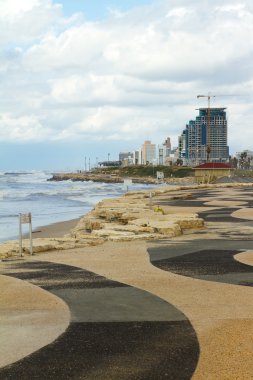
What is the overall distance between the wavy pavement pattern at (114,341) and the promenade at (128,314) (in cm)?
1

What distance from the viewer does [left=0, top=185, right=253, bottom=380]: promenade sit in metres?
6.38

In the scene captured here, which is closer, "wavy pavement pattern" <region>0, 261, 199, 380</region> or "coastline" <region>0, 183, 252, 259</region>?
"wavy pavement pattern" <region>0, 261, 199, 380</region>

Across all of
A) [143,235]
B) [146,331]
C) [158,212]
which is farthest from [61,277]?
[158,212]

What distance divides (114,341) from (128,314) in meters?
1.43

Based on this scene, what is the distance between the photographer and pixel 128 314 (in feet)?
28.6

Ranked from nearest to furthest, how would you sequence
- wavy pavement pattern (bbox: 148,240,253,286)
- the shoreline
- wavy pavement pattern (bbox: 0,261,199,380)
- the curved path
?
wavy pavement pattern (bbox: 0,261,199,380) → the curved path → wavy pavement pattern (bbox: 148,240,253,286) → the shoreline

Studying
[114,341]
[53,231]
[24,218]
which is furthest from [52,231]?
[114,341]

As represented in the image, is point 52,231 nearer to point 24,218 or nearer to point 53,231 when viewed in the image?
point 53,231

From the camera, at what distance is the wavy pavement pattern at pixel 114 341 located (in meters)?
6.20

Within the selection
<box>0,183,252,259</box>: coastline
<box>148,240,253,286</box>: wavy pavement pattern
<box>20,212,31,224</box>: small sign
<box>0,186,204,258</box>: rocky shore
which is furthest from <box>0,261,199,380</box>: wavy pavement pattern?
<box>0,183,252,259</box>: coastline

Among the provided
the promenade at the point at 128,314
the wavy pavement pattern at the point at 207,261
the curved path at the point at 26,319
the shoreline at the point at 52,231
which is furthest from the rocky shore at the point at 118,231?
the curved path at the point at 26,319

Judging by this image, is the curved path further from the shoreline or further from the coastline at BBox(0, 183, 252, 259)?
the shoreline

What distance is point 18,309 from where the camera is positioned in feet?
29.6

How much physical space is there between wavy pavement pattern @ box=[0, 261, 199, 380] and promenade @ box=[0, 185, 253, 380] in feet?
0.04
